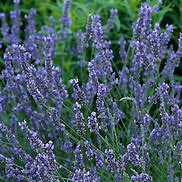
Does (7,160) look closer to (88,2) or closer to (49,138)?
(49,138)

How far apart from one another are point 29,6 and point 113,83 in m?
2.16

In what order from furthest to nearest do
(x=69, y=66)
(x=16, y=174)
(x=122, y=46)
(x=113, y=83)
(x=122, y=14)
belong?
1. (x=122, y=14)
2. (x=69, y=66)
3. (x=122, y=46)
4. (x=113, y=83)
5. (x=16, y=174)

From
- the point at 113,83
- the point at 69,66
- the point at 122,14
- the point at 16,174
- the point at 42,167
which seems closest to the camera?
the point at 42,167

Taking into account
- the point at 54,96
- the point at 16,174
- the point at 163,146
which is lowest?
the point at 16,174

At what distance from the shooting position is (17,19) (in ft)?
13.3

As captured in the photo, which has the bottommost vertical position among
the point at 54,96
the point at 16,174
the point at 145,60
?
the point at 16,174

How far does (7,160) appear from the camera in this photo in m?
2.71

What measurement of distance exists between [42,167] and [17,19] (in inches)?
77.0

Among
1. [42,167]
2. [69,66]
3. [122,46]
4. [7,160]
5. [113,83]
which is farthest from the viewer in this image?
[69,66]

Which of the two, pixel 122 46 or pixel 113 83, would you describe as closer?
pixel 113 83

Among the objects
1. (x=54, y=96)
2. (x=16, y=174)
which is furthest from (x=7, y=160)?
(x=54, y=96)

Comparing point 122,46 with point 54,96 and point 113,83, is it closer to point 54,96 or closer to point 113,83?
point 113,83

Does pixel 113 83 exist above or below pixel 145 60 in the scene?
below

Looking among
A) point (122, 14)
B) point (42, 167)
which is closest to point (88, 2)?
point (122, 14)
